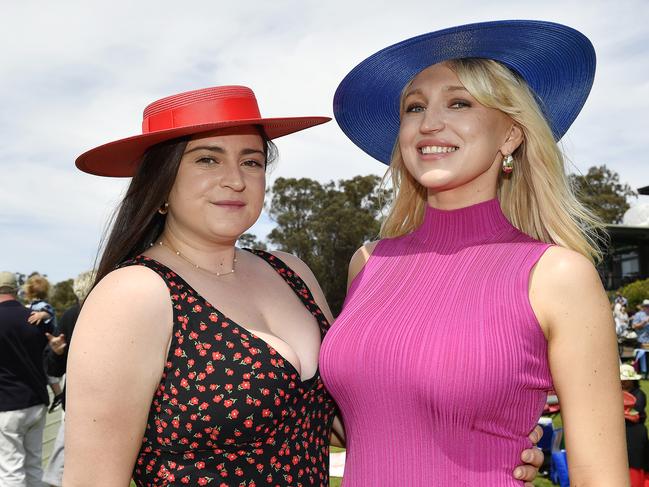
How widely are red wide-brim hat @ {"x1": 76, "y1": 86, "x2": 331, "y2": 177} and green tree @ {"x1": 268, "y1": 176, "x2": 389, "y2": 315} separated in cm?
2923

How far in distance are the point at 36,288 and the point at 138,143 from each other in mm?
5630

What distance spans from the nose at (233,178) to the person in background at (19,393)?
4.67m

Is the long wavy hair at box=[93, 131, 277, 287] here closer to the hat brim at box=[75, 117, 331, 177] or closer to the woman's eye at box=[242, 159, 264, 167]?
the hat brim at box=[75, 117, 331, 177]

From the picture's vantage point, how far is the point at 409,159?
254 cm

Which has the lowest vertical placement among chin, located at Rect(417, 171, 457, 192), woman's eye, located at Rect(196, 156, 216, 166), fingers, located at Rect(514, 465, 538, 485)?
fingers, located at Rect(514, 465, 538, 485)

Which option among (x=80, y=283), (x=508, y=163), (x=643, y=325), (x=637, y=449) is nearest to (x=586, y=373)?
(x=508, y=163)

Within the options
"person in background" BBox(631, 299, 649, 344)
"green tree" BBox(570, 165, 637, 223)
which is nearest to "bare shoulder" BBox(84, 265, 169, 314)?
"person in background" BBox(631, 299, 649, 344)

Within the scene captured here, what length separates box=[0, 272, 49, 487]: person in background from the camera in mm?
6102

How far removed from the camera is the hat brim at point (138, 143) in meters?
2.33

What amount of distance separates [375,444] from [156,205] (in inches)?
44.2

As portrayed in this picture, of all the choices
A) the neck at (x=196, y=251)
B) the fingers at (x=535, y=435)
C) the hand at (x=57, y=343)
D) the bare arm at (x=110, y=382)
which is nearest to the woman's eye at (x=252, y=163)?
the neck at (x=196, y=251)

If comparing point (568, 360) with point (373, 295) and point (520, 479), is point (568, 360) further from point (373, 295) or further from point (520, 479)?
point (373, 295)

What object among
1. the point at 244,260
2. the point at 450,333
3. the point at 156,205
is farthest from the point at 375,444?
the point at 156,205

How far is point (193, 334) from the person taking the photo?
218 centimetres
